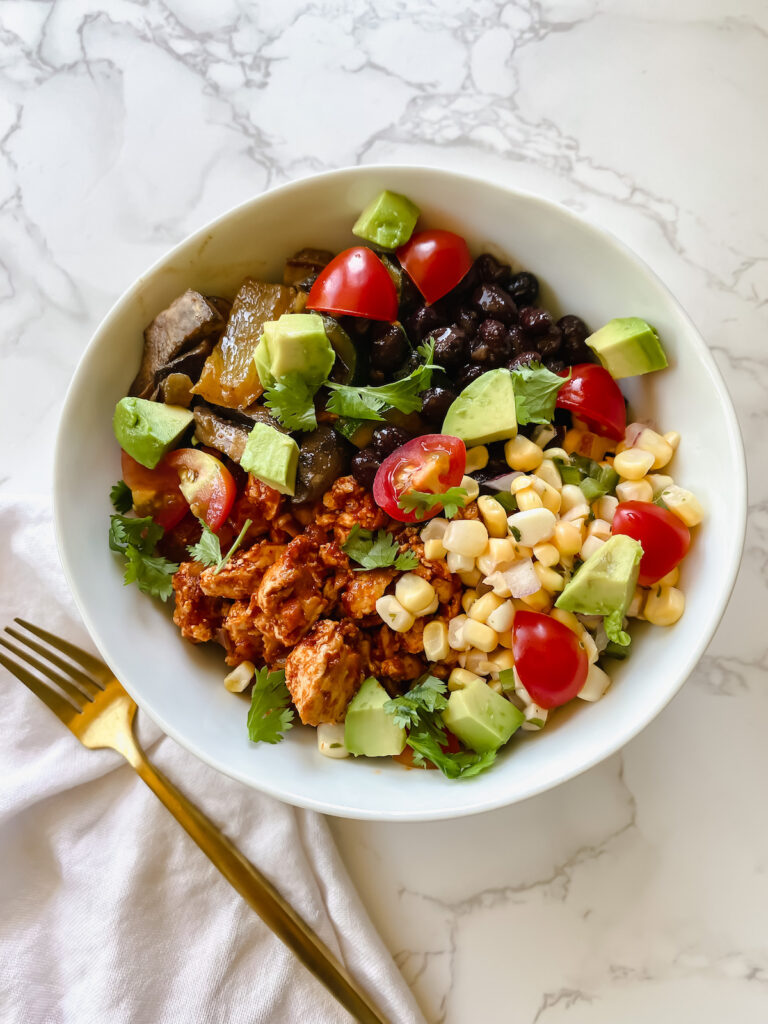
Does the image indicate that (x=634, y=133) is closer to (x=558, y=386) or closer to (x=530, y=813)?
(x=558, y=386)

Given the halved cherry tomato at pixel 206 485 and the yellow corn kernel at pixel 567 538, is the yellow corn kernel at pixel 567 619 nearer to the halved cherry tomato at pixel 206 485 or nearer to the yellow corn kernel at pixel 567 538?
the yellow corn kernel at pixel 567 538

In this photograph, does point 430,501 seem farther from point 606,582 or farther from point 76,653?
point 76,653

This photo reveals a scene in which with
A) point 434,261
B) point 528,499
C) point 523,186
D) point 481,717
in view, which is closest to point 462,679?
point 481,717

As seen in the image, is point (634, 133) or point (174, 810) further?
point (634, 133)

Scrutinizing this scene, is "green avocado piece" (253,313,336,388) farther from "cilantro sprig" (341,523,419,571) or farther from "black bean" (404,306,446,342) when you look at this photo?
"cilantro sprig" (341,523,419,571)

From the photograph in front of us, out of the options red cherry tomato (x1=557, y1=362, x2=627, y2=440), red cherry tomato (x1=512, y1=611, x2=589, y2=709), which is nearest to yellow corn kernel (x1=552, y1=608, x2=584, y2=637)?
red cherry tomato (x1=512, y1=611, x2=589, y2=709)

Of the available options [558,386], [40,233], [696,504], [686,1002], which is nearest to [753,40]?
[558,386]
